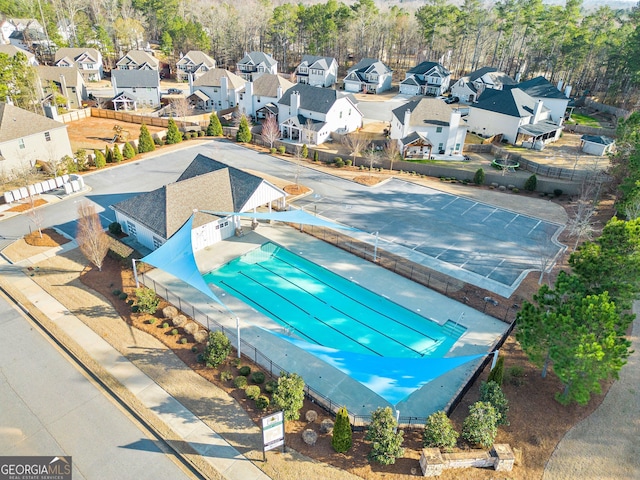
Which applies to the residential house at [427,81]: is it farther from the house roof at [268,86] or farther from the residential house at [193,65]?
the residential house at [193,65]

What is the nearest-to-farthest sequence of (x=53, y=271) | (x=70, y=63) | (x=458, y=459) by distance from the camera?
(x=458, y=459) < (x=53, y=271) < (x=70, y=63)

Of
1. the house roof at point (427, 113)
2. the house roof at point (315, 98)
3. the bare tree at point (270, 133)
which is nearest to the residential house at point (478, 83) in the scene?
the house roof at point (427, 113)

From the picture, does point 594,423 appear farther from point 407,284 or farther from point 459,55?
point 459,55

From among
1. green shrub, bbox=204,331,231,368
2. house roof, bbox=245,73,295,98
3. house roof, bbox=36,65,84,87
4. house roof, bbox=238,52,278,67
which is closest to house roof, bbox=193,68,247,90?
house roof, bbox=245,73,295,98

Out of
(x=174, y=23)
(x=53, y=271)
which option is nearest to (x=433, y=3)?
(x=174, y=23)

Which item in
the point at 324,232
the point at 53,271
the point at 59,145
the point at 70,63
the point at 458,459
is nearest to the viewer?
the point at 458,459

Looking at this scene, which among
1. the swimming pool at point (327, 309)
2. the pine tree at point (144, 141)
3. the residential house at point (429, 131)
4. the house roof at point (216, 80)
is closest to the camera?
the swimming pool at point (327, 309)
